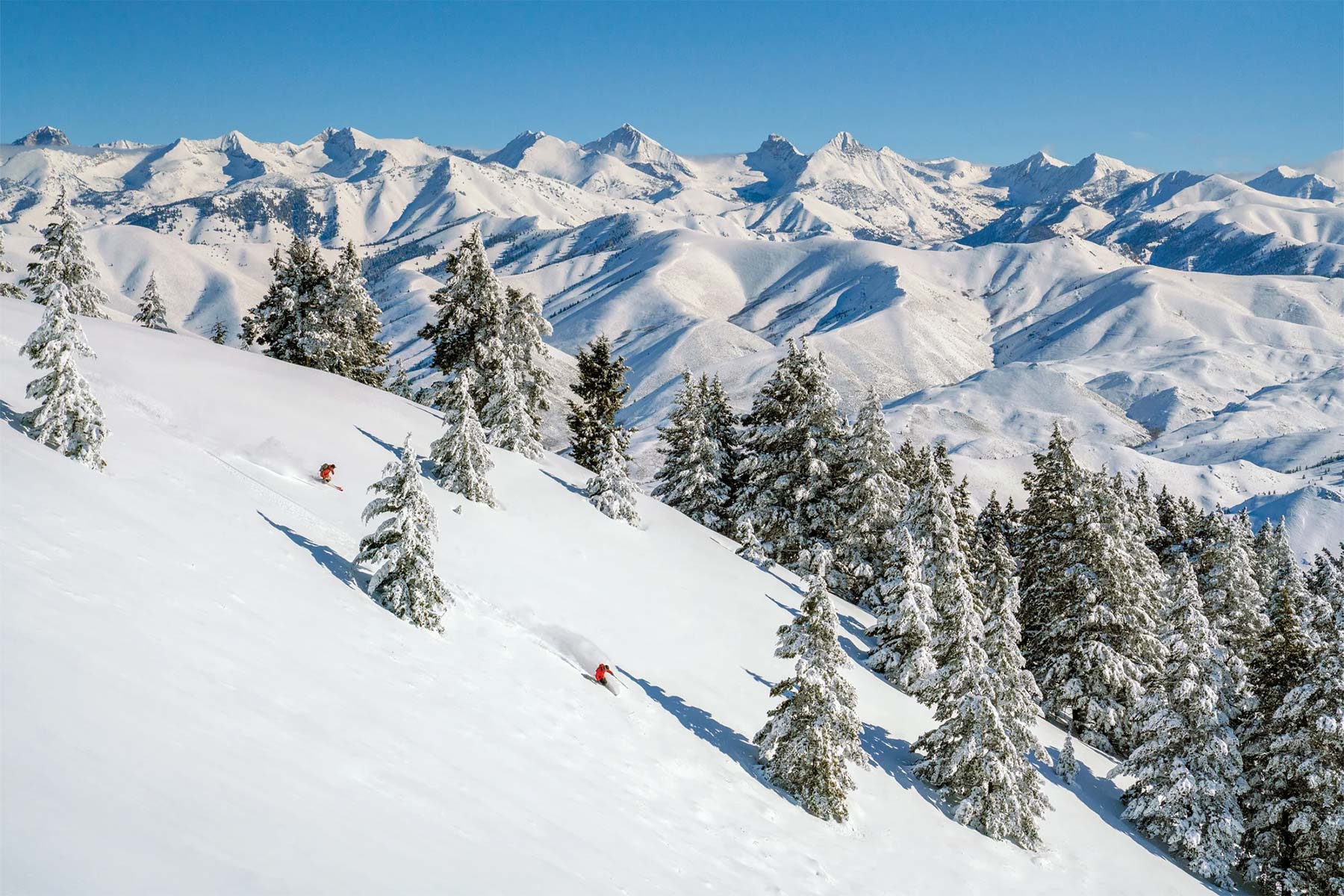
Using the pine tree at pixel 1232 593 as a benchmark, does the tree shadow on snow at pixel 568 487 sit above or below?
below

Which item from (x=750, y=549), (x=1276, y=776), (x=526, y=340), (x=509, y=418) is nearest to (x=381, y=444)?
(x=509, y=418)

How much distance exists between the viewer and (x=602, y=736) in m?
17.6

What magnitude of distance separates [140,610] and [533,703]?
26.7 ft

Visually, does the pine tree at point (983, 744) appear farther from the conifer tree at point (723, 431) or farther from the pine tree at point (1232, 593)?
the conifer tree at point (723, 431)

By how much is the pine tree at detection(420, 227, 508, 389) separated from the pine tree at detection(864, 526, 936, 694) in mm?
22043

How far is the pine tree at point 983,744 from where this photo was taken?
21.5 m

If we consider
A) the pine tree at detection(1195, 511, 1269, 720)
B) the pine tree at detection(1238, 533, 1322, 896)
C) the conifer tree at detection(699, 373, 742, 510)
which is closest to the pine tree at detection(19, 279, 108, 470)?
the pine tree at detection(1238, 533, 1322, 896)

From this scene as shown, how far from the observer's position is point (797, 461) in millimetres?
42562

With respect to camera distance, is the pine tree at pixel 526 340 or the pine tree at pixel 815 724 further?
the pine tree at pixel 526 340

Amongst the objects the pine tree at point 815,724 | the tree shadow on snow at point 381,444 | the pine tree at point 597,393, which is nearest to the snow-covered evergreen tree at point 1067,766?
the pine tree at point 815,724

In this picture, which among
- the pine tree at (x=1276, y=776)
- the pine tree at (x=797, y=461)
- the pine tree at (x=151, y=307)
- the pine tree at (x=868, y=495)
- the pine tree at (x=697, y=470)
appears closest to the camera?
the pine tree at (x=1276, y=776)

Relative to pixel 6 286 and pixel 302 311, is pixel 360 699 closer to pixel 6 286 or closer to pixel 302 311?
pixel 302 311

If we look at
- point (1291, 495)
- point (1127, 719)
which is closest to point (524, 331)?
point (1127, 719)

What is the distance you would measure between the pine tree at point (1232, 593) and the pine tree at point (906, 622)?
21403 millimetres
